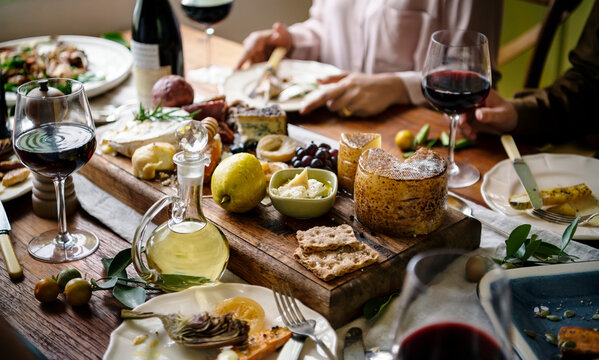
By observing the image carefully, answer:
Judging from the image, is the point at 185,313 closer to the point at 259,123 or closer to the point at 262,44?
the point at 259,123

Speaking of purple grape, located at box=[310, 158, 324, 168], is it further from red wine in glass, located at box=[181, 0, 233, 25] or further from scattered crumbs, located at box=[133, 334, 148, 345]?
red wine in glass, located at box=[181, 0, 233, 25]

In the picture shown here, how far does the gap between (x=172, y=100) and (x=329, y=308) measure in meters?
0.88

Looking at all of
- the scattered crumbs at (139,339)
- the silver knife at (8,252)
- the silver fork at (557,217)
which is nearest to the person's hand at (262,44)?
the silver knife at (8,252)

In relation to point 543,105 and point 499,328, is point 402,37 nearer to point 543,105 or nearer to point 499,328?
point 543,105

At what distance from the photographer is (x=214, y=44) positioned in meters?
2.52

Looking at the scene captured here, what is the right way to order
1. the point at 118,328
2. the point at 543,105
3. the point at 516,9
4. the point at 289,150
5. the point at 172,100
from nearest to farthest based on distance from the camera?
1. the point at 118,328
2. the point at 289,150
3. the point at 172,100
4. the point at 543,105
5. the point at 516,9

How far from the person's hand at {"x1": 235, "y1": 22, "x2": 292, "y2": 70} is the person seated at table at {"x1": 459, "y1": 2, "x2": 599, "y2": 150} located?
86 centimetres

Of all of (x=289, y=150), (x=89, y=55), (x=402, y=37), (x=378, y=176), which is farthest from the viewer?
(x=402, y=37)

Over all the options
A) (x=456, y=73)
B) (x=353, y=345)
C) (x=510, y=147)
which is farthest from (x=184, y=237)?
(x=510, y=147)

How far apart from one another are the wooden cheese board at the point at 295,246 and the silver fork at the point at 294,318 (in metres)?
0.05

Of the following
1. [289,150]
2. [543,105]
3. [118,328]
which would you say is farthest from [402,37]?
[118,328]

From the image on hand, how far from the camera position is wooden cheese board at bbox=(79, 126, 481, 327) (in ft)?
3.43

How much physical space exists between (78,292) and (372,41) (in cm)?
172

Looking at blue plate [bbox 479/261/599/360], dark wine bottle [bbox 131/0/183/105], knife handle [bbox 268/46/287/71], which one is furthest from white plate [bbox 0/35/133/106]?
blue plate [bbox 479/261/599/360]
